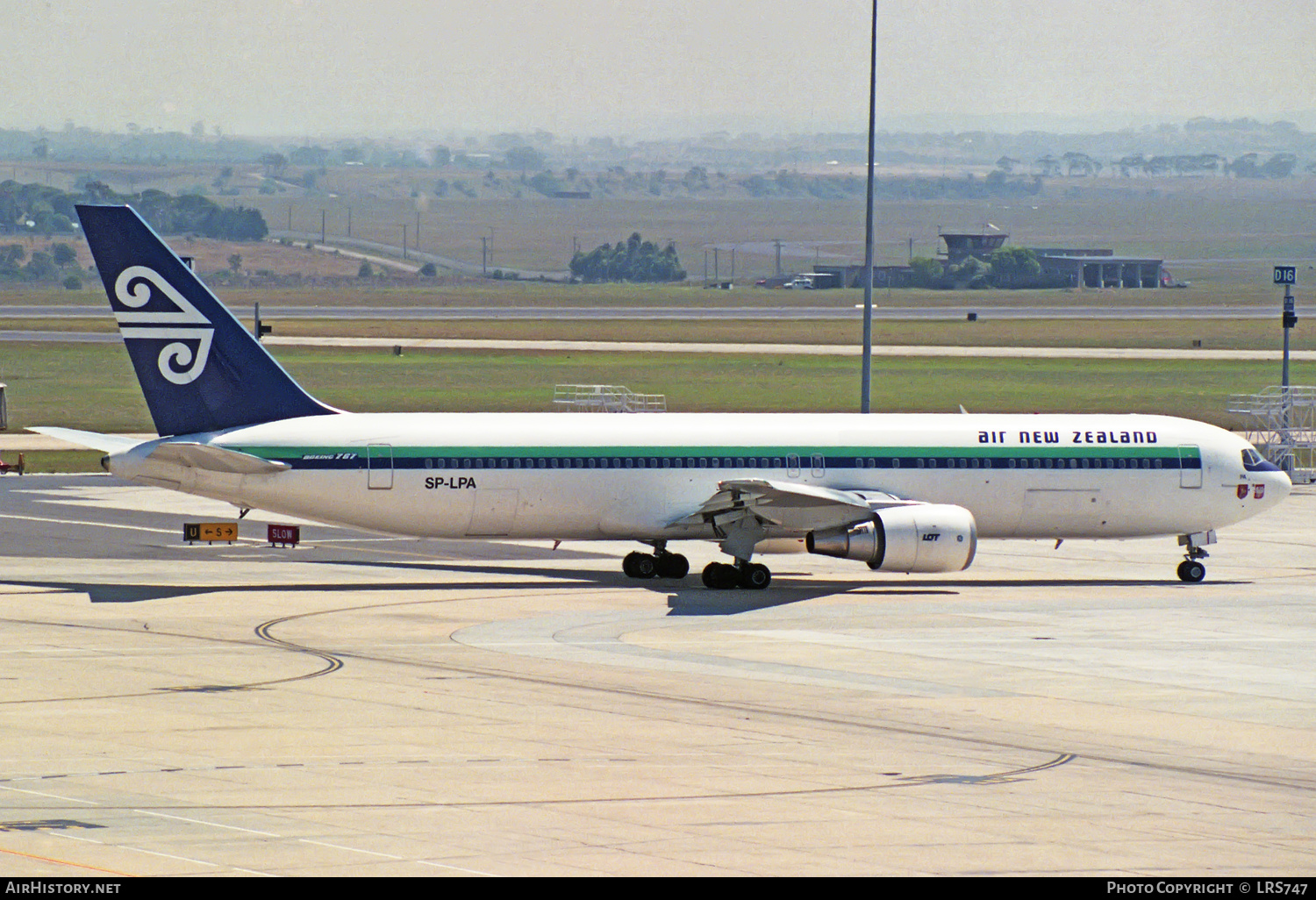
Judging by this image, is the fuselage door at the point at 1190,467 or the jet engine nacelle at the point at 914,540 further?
the fuselage door at the point at 1190,467

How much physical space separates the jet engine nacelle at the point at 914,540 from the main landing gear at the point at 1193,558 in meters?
6.53

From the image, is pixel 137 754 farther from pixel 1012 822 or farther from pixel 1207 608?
pixel 1207 608

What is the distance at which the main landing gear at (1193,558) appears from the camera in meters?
43.6

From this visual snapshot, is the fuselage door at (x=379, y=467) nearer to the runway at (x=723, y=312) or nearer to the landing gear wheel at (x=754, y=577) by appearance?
the landing gear wheel at (x=754, y=577)

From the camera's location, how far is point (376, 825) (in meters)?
19.4

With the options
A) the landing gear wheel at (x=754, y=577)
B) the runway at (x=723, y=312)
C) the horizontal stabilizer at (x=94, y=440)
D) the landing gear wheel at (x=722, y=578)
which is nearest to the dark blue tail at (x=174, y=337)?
the horizontal stabilizer at (x=94, y=440)

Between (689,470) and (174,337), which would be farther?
(689,470)

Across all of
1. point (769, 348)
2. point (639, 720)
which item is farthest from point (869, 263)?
point (769, 348)

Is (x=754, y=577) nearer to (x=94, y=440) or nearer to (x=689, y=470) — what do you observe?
(x=689, y=470)

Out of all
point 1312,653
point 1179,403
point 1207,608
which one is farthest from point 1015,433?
point 1179,403

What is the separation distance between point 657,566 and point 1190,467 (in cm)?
1229

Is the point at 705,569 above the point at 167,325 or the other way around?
the other way around

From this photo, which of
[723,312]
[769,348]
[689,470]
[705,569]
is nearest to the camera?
[705,569]

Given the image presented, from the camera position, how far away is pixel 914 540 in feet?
129
